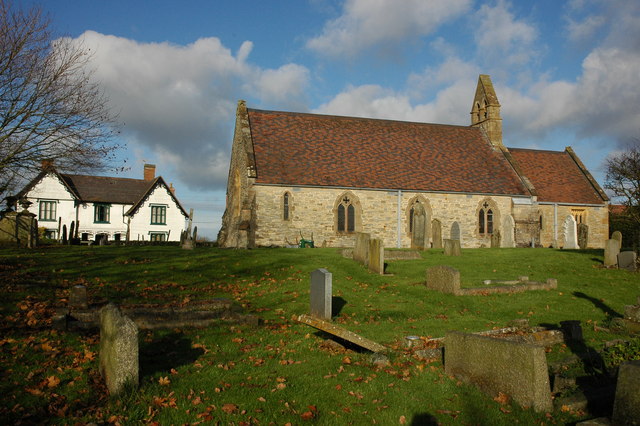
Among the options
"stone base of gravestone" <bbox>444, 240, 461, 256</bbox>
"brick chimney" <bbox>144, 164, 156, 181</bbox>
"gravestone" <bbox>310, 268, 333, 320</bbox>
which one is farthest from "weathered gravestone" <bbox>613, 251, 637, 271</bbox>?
"brick chimney" <bbox>144, 164, 156, 181</bbox>

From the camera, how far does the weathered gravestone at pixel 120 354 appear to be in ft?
20.9

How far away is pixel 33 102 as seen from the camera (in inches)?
659

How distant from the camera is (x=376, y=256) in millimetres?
17453

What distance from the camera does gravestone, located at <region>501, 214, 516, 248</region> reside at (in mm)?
30242

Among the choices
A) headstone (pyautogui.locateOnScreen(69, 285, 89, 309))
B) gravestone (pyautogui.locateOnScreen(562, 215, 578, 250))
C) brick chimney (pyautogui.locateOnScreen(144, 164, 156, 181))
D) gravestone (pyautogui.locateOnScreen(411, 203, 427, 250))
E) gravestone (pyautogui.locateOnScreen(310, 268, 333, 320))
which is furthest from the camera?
brick chimney (pyautogui.locateOnScreen(144, 164, 156, 181))

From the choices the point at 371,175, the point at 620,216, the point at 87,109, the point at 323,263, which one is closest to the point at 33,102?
the point at 87,109

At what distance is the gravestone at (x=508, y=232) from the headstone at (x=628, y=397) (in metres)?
26.5

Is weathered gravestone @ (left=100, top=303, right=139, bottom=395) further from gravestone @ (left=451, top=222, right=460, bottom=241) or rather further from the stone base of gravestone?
gravestone @ (left=451, top=222, right=460, bottom=241)

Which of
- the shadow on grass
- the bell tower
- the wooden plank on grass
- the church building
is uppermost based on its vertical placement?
the bell tower

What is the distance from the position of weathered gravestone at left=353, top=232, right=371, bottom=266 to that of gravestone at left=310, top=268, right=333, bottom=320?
285 inches

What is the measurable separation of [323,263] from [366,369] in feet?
34.6

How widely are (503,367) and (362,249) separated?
1236 cm

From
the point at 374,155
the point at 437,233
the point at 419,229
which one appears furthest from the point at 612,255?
the point at 374,155

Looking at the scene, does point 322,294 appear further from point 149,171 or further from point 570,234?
point 149,171
